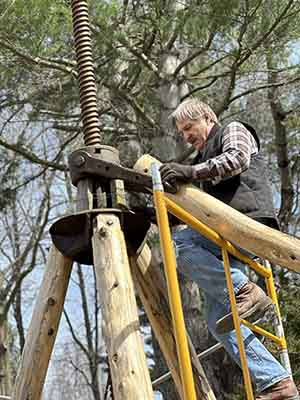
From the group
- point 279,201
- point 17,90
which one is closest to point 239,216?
point 17,90

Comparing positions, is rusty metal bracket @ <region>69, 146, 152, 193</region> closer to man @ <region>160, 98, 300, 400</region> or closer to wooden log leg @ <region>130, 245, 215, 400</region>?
man @ <region>160, 98, 300, 400</region>

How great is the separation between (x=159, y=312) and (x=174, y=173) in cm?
62

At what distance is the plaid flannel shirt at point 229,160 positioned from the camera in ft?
7.67

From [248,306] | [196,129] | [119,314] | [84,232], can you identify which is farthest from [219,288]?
[196,129]

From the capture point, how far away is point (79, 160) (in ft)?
8.26

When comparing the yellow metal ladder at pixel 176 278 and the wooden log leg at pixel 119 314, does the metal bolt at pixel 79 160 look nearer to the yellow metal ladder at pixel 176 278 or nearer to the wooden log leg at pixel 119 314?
the wooden log leg at pixel 119 314

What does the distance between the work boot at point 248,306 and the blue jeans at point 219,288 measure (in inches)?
1.4

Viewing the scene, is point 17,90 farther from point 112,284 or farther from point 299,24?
point 112,284

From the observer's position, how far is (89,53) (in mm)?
2738

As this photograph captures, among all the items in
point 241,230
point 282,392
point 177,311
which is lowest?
point 282,392

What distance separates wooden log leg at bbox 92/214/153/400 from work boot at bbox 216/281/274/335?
0.31m

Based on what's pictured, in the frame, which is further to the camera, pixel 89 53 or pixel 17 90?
pixel 17 90

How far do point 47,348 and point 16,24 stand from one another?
4171 millimetres

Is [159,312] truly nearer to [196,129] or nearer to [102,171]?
[102,171]
